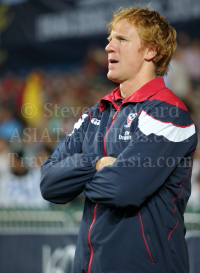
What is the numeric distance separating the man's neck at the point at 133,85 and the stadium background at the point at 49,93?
253 centimetres

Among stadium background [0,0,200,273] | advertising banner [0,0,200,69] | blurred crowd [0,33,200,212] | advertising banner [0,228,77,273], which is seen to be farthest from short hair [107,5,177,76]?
advertising banner [0,0,200,69]

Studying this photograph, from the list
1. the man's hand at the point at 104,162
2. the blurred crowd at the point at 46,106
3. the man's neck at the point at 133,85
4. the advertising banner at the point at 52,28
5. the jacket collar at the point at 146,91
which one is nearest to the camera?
the man's hand at the point at 104,162

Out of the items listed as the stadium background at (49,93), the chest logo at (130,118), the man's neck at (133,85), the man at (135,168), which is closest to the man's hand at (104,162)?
the man at (135,168)

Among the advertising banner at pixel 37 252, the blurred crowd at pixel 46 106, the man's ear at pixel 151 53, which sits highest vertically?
the man's ear at pixel 151 53

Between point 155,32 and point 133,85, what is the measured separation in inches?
12.8

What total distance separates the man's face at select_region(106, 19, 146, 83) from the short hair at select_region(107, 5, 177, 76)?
0.03 m

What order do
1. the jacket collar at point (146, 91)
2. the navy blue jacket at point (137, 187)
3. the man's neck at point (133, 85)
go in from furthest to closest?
the man's neck at point (133, 85), the jacket collar at point (146, 91), the navy blue jacket at point (137, 187)

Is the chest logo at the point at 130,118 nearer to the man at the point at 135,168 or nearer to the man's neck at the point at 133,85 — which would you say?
the man at the point at 135,168

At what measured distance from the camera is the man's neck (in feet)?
7.86

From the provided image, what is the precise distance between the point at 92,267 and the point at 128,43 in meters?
1.24

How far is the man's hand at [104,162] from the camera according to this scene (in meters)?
2.18

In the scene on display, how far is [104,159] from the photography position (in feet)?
7.22

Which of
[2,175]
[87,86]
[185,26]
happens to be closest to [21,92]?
[87,86]

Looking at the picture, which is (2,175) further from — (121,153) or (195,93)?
(121,153)
